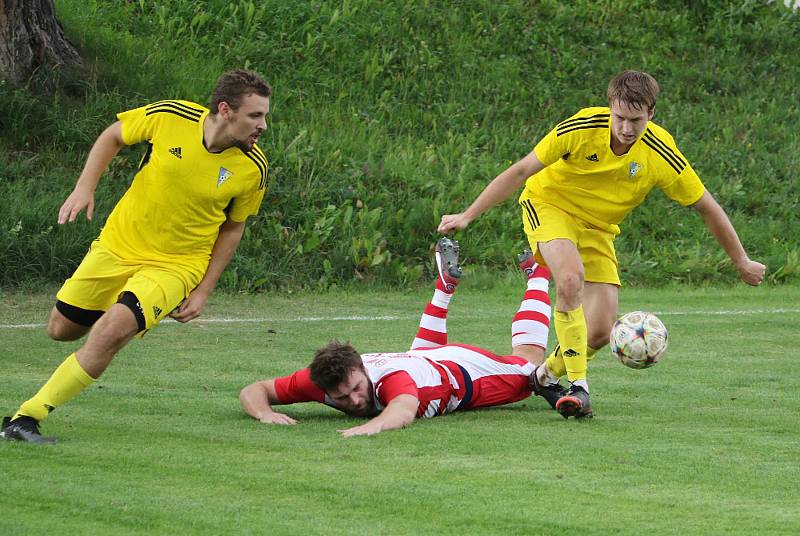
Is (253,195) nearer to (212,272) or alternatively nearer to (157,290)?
(212,272)

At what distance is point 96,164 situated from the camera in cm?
746

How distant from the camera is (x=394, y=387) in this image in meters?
7.65

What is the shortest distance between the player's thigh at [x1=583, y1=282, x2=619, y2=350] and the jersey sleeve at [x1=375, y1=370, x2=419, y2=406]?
168 cm

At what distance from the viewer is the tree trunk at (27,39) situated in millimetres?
16125

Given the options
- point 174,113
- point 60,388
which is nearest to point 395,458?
point 60,388

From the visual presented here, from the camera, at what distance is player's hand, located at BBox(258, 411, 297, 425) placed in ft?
24.9

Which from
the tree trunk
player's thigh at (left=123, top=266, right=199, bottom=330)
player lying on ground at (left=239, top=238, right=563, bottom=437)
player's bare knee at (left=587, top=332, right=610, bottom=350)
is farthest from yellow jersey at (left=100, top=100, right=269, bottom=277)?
the tree trunk

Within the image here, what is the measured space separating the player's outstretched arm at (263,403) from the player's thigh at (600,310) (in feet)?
7.36

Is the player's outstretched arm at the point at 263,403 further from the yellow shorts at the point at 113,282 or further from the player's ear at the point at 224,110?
the player's ear at the point at 224,110

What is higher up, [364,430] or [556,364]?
[556,364]

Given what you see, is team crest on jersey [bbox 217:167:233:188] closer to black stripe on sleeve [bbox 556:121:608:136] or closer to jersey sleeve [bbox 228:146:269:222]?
jersey sleeve [bbox 228:146:269:222]

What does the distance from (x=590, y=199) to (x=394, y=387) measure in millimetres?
1905

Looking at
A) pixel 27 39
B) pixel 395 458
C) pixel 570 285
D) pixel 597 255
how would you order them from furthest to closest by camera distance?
pixel 27 39 < pixel 597 255 < pixel 570 285 < pixel 395 458

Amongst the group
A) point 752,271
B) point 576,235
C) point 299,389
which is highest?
point 576,235
